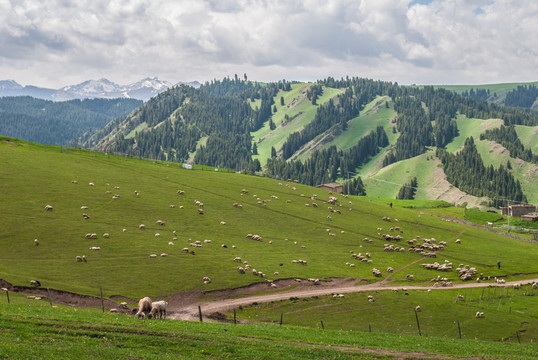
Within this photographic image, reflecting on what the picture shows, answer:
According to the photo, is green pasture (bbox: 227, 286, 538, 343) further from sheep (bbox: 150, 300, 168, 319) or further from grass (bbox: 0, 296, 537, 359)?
grass (bbox: 0, 296, 537, 359)

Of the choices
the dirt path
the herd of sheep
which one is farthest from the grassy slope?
the dirt path

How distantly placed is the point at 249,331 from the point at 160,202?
74699mm

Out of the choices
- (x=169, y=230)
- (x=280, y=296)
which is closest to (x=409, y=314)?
(x=280, y=296)

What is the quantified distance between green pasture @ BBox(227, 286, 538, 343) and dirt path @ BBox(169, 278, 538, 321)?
2.09 m

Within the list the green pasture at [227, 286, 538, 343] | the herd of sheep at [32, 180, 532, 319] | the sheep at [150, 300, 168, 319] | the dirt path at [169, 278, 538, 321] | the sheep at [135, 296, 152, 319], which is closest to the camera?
the sheep at [135, 296, 152, 319]

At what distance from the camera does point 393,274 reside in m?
103

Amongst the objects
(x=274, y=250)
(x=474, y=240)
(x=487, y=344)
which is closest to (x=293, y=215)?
(x=274, y=250)

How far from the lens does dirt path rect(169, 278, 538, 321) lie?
68438 millimetres

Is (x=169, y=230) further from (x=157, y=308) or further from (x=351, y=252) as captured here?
(x=157, y=308)

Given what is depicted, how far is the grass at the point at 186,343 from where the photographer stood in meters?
33.3

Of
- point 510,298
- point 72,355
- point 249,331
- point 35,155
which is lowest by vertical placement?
point 510,298

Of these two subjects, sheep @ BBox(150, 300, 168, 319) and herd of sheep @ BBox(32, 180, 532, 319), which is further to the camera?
herd of sheep @ BBox(32, 180, 532, 319)

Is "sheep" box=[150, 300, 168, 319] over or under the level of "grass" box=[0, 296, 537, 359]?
under

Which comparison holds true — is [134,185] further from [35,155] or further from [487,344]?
[487,344]
